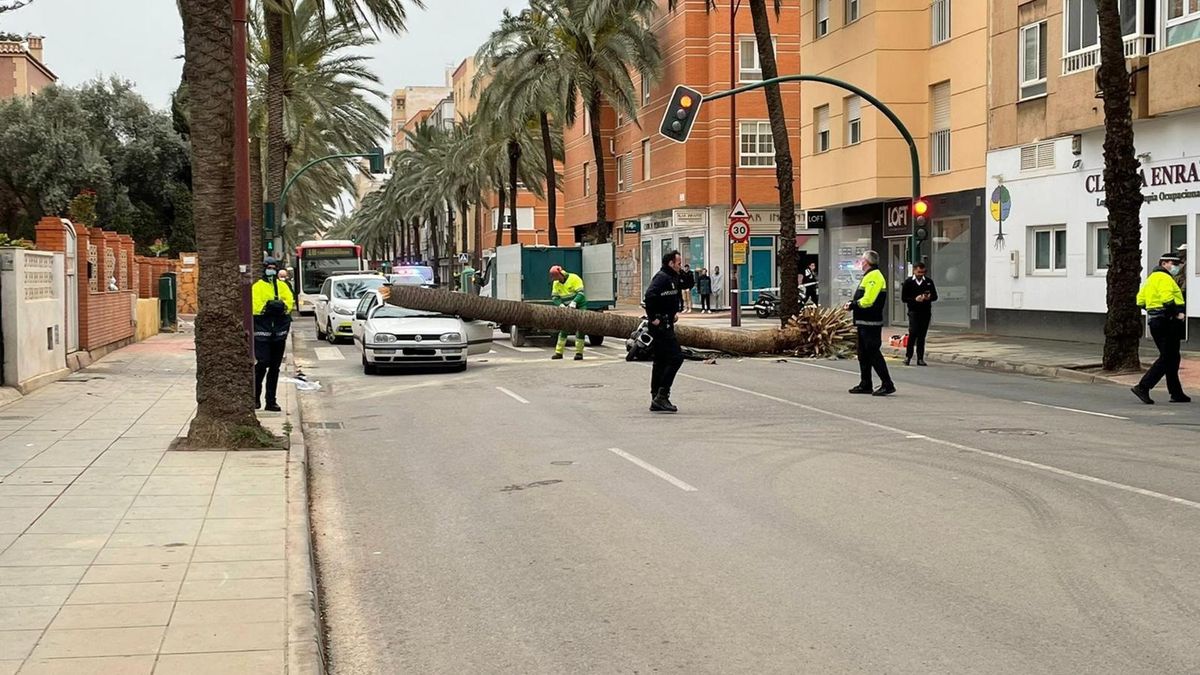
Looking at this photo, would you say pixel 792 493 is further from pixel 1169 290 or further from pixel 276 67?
pixel 276 67

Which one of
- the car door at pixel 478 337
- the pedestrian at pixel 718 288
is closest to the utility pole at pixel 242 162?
the car door at pixel 478 337

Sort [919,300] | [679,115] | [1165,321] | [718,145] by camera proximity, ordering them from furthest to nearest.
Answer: [718,145], [679,115], [919,300], [1165,321]

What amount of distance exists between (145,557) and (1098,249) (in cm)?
2321

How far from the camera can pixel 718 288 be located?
49.6 m

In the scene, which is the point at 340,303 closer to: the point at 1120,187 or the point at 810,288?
the point at 810,288

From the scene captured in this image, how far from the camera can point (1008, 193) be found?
96.1 ft

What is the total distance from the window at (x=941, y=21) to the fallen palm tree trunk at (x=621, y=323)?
12.0 meters

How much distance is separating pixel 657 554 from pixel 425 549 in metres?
1.48

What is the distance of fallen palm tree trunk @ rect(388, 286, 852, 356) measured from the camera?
18062 millimetres

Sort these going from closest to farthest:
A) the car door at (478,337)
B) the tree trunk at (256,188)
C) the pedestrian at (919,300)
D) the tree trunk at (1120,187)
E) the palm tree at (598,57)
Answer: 1. the tree trunk at (1120,187)
2. the pedestrian at (919,300)
3. the car door at (478,337)
4. the tree trunk at (256,188)
5. the palm tree at (598,57)

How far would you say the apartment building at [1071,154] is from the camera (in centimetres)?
2320

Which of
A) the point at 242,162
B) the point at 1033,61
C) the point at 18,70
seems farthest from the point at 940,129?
the point at 18,70

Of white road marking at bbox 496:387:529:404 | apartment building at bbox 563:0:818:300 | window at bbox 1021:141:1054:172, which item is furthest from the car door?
apartment building at bbox 563:0:818:300

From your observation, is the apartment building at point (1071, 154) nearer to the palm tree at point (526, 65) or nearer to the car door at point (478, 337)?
the car door at point (478, 337)
